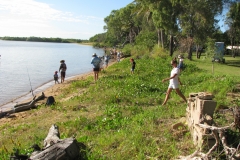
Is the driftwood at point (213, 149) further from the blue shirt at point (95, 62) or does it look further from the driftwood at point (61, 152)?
the blue shirt at point (95, 62)

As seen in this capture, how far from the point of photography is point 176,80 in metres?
9.05

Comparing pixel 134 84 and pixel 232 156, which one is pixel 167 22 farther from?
pixel 232 156

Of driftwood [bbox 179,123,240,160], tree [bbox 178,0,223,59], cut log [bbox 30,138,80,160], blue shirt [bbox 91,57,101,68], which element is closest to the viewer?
driftwood [bbox 179,123,240,160]

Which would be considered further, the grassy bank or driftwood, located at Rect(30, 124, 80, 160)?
the grassy bank

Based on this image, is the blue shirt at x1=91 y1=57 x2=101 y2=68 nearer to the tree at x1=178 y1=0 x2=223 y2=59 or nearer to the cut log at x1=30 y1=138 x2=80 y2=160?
the cut log at x1=30 y1=138 x2=80 y2=160

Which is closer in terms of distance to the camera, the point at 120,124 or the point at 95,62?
the point at 120,124

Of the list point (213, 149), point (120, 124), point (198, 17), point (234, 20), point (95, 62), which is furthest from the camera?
A: point (234, 20)

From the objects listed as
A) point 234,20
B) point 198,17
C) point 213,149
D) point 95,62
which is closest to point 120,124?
point 213,149

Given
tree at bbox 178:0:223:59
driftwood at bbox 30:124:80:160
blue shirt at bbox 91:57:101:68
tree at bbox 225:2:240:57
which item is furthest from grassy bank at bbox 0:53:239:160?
tree at bbox 225:2:240:57

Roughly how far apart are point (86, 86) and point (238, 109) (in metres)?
11.1

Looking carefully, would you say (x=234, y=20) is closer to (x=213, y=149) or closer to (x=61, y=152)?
(x=213, y=149)

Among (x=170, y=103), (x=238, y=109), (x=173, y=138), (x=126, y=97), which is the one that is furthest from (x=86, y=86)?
(x=238, y=109)

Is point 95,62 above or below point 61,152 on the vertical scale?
above

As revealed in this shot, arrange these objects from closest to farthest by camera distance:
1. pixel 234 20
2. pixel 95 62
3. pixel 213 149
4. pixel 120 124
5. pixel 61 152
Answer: pixel 213 149 → pixel 61 152 → pixel 120 124 → pixel 95 62 → pixel 234 20
